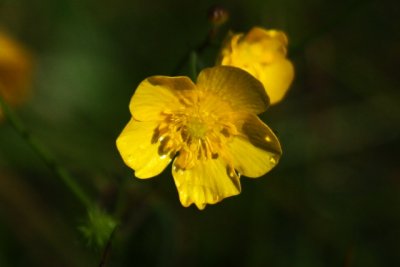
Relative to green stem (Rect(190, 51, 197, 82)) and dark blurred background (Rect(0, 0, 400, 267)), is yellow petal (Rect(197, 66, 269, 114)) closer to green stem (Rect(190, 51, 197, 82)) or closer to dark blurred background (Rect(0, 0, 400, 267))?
green stem (Rect(190, 51, 197, 82))

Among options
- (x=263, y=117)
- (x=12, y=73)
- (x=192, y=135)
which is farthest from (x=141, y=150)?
(x=263, y=117)

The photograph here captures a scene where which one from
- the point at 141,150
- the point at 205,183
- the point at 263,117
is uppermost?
the point at 141,150

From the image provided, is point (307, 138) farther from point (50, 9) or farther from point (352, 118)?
point (50, 9)

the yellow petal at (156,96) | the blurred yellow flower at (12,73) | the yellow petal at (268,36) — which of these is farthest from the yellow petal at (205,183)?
the blurred yellow flower at (12,73)

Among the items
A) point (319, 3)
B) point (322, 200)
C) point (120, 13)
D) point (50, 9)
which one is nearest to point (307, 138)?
point (322, 200)

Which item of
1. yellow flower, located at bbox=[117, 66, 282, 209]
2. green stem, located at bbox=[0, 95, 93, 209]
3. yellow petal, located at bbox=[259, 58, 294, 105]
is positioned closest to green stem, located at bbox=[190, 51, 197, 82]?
yellow flower, located at bbox=[117, 66, 282, 209]

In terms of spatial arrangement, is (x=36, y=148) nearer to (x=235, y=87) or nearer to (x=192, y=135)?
(x=192, y=135)
